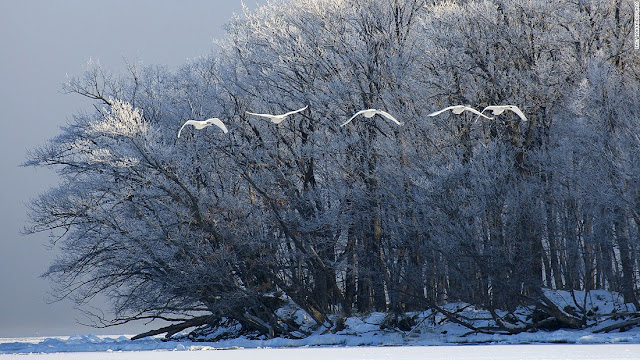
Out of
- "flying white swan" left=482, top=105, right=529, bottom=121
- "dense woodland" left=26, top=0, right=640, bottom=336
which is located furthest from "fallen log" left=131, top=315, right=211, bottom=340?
"flying white swan" left=482, top=105, right=529, bottom=121

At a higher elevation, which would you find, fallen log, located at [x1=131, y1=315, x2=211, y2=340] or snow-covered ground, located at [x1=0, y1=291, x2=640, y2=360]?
fallen log, located at [x1=131, y1=315, x2=211, y2=340]

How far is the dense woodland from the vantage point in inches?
885

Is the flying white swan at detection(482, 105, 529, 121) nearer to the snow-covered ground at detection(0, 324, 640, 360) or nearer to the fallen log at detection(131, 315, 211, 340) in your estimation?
the snow-covered ground at detection(0, 324, 640, 360)

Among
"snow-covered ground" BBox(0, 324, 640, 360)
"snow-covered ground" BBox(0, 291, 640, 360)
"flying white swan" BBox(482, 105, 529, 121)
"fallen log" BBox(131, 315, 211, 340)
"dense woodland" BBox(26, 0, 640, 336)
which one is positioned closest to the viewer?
"flying white swan" BBox(482, 105, 529, 121)

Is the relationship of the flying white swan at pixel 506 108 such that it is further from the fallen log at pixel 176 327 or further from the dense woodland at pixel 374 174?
the fallen log at pixel 176 327

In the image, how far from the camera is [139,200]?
983 inches

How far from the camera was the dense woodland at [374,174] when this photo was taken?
885 inches

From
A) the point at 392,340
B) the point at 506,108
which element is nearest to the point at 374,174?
the point at 392,340

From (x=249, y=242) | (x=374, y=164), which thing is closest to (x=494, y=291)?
(x=374, y=164)

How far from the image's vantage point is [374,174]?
24562mm

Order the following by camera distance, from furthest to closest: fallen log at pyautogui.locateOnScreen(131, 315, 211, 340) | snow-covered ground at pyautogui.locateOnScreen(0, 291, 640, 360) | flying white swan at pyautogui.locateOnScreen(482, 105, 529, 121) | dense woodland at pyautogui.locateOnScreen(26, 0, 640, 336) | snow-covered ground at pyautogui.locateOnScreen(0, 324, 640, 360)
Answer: fallen log at pyautogui.locateOnScreen(131, 315, 211, 340) < dense woodland at pyautogui.locateOnScreen(26, 0, 640, 336) < snow-covered ground at pyautogui.locateOnScreen(0, 291, 640, 360) < snow-covered ground at pyautogui.locateOnScreen(0, 324, 640, 360) < flying white swan at pyautogui.locateOnScreen(482, 105, 529, 121)

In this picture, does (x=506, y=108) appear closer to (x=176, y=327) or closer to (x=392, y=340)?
(x=392, y=340)

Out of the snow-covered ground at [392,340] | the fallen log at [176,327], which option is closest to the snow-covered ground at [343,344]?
the snow-covered ground at [392,340]

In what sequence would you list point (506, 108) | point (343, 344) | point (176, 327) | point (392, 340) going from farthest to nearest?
point (176, 327) < point (343, 344) < point (392, 340) < point (506, 108)
